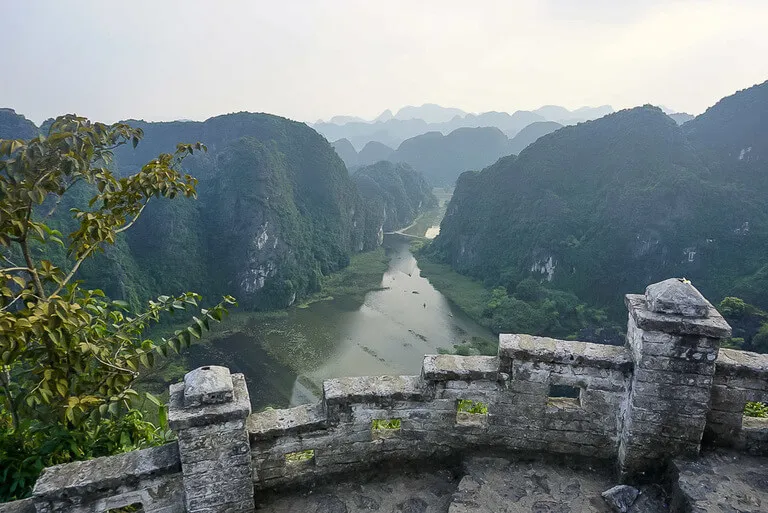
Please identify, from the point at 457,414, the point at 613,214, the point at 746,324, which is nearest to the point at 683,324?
the point at 457,414

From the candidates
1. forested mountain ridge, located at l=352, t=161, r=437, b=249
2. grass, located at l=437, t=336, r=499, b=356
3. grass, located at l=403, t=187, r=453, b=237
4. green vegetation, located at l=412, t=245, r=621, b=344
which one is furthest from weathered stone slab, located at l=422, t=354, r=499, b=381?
grass, located at l=403, t=187, r=453, b=237

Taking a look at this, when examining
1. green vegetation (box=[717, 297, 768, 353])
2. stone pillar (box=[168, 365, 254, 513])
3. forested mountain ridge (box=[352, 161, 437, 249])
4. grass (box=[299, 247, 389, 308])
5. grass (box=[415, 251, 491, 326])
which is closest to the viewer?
stone pillar (box=[168, 365, 254, 513])

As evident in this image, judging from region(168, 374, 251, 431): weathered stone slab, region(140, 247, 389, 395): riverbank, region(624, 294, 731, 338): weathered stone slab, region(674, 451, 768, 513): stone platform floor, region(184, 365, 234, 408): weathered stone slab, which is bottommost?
region(140, 247, 389, 395): riverbank

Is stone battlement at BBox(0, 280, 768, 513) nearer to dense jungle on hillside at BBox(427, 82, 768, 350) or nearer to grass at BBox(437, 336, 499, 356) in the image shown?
grass at BBox(437, 336, 499, 356)

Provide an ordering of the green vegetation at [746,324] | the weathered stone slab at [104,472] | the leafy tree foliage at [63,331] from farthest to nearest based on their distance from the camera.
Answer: the green vegetation at [746,324], the leafy tree foliage at [63,331], the weathered stone slab at [104,472]

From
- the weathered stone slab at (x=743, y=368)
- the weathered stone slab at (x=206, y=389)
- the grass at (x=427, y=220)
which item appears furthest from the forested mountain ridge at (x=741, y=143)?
the weathered stone slab at (x=206, y=389)

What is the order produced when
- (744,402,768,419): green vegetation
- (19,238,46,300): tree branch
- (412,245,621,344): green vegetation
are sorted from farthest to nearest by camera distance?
(412,245,621,344): green vegetation, (744,402,768,419): green vegetation, (19,238,46,300): tree branch

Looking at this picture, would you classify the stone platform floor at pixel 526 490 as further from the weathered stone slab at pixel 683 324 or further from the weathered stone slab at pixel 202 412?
the weathered stone slab at pixel 683 324
